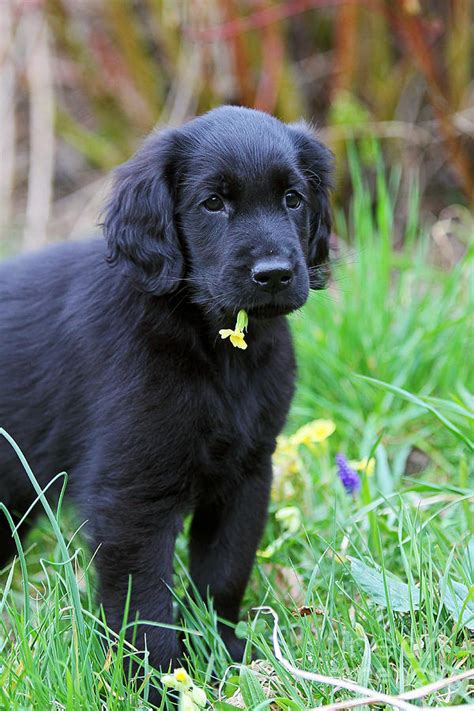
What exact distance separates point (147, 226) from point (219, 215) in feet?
0.58

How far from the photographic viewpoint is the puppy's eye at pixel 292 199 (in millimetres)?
2350

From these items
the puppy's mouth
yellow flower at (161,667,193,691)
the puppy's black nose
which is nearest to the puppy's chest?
the puppy's mouth

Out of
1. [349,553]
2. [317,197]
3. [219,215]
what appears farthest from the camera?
[317,197]

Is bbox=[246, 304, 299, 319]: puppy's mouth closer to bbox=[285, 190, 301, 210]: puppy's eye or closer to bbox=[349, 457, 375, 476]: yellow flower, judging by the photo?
bbox=[285, 190, 301, 210]: puppy's eye

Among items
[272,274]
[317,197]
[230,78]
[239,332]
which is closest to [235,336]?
[239,332]

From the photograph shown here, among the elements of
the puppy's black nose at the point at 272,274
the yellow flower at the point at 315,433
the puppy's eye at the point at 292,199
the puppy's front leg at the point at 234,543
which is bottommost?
the puppy's front leg at the point at 234,543

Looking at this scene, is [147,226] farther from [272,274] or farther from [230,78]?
[230,78]

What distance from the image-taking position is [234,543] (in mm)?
2561

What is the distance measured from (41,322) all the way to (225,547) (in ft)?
2.47

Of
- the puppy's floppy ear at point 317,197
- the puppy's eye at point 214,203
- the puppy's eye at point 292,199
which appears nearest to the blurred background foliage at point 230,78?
the puppy's floppy ear at point 317,197

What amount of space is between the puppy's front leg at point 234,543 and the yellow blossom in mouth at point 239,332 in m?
0.43

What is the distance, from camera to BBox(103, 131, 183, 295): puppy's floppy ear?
2.30 metres

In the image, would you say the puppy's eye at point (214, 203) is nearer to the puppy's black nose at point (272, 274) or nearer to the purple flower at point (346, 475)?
the puppy's black nose at point (272, 274)

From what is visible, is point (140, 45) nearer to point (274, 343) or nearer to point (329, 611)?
point (274, 343)
